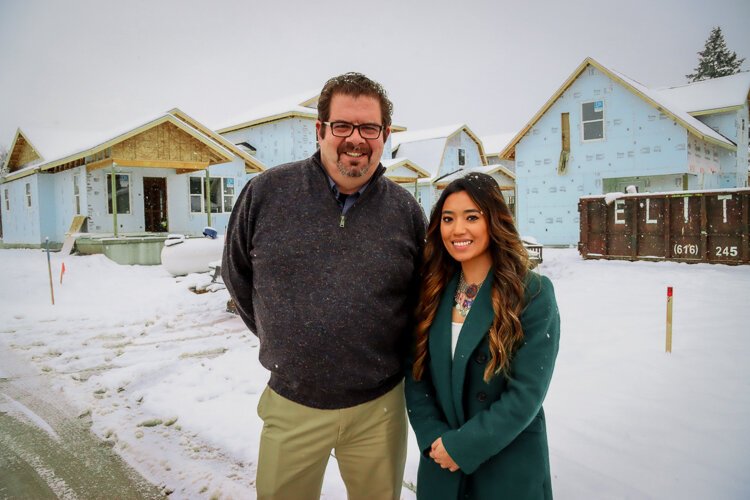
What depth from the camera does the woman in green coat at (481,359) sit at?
6.45 feet

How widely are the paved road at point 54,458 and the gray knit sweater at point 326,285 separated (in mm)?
1889

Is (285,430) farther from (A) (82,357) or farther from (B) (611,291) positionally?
(B) (611,291)

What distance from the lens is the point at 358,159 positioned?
7.47ft

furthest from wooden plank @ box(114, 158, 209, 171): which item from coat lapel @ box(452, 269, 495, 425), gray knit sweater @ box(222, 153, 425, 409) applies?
coat lapel @ box(452, 269, 495, 425)

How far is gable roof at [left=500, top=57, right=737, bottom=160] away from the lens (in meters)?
17.0

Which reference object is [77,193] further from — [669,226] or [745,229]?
[745,229]

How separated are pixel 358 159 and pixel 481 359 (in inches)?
43.9

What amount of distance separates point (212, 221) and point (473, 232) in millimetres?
20069

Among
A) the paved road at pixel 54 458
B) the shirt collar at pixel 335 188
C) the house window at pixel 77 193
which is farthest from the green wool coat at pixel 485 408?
the house window at pixel 77 193

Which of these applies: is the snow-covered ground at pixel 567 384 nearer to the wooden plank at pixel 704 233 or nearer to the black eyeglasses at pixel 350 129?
the wooden plank at pixel 704 233

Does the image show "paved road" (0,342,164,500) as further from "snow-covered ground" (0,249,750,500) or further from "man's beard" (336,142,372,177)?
"man's beard" (336,142,372,177)

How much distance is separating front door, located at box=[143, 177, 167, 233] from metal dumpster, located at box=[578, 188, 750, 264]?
16309mm

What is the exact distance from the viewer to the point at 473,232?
84.8 inches

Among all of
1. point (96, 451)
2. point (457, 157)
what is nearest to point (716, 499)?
point (96, 451)
